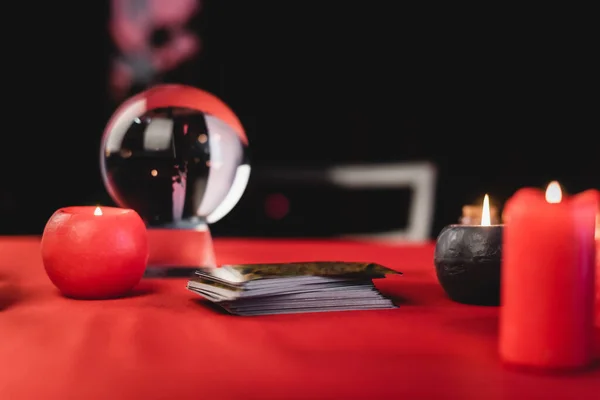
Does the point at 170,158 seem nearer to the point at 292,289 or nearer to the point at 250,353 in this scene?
the point at 292,289

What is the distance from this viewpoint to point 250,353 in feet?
1.55

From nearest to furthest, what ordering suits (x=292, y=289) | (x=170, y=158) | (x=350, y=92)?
(x=292, y=289)
(x=170, y=158)
(x=350, y=92)

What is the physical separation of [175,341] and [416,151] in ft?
12.5

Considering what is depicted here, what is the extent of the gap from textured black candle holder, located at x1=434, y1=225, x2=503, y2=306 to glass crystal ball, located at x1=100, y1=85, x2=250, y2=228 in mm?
365

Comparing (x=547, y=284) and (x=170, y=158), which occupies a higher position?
(x=170, y=158)

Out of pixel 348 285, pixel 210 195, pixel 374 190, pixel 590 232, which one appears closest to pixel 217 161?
pixel 210 195

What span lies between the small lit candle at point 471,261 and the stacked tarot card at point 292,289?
0.06 m

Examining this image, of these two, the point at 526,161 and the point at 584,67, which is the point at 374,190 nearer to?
the point at 526,161

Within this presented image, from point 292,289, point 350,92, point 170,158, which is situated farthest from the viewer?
point 350,92

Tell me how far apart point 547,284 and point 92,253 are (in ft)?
1.53

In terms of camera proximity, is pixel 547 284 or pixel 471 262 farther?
pixel 471 262

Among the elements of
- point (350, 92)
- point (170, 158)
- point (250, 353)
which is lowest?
point (250, 353)

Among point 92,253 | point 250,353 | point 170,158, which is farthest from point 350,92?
point 250,353

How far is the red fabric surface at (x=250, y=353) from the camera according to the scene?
0.39 meters
